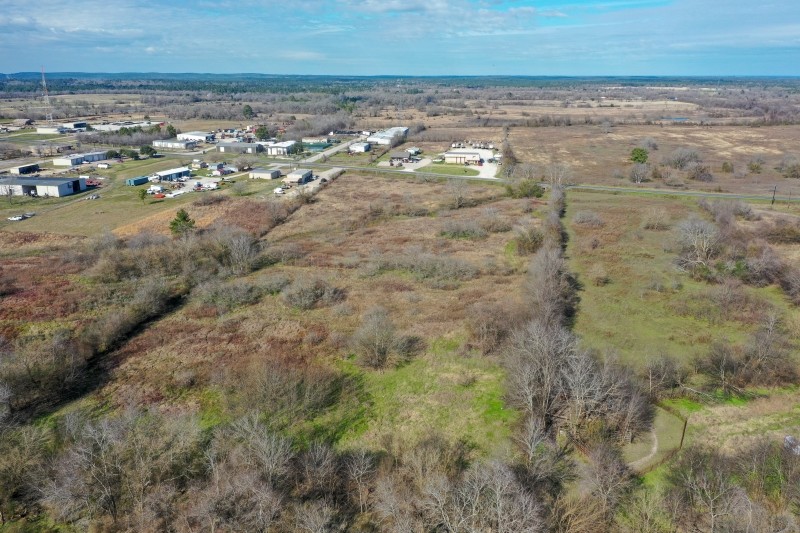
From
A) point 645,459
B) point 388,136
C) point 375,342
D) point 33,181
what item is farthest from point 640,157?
point 33,181

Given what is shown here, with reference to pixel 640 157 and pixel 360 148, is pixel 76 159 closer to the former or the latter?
pixel 360 148

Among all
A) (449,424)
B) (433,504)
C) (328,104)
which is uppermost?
(328,104)


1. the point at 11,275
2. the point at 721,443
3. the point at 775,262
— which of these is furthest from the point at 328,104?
the point at 721,443

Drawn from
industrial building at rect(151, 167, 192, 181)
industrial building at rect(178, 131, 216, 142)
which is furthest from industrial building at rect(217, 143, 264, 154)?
industrial building at rect(151, 167, 192, 181)

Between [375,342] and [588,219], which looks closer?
[375,342]

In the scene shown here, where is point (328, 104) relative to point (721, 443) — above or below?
above

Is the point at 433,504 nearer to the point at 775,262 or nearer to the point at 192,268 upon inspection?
the point at 192,268

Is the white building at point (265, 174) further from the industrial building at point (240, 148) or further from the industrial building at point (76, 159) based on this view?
the industrial building at point (76, 159)
